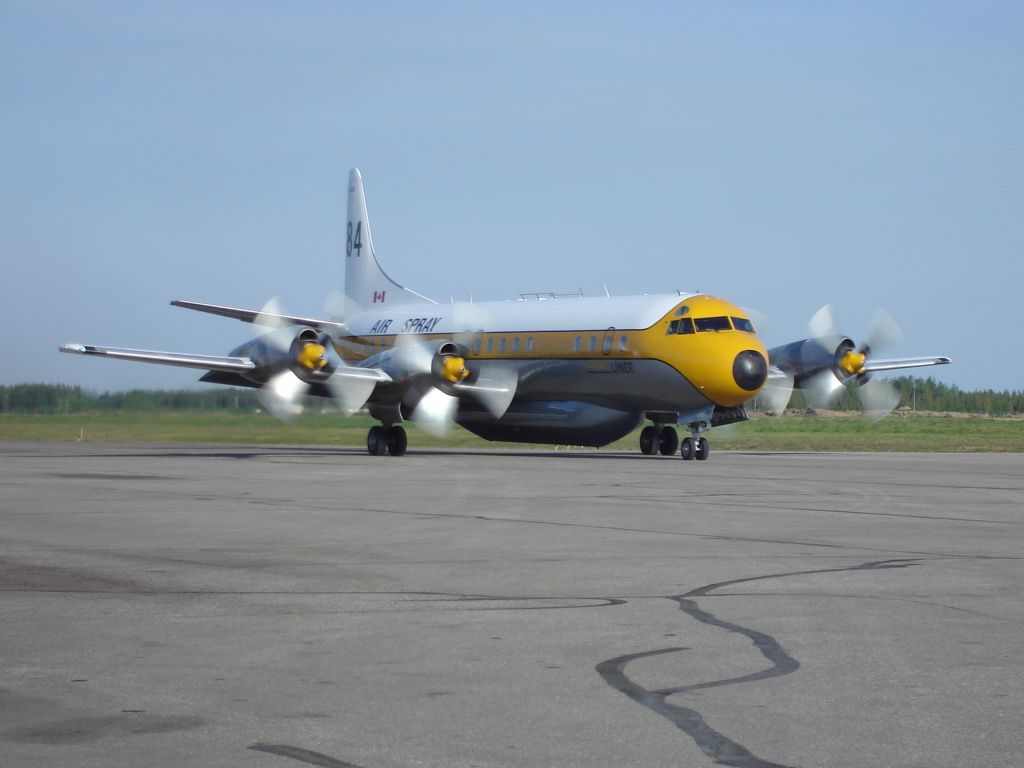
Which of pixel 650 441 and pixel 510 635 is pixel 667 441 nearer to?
pixel 650 441

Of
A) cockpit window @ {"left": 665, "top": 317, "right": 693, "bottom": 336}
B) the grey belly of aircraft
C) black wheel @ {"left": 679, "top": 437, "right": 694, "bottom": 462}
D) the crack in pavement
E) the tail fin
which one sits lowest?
the crack in pavement

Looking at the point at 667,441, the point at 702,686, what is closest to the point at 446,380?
the point at 667,441

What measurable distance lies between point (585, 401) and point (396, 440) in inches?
230

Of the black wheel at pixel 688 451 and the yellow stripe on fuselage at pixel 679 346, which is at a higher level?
the yellow stripe on fuselage at pixel 679 346

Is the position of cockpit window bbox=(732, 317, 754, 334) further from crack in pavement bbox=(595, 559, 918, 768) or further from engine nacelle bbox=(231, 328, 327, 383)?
crack in pavement bbox=(595, 559, 918, 768)

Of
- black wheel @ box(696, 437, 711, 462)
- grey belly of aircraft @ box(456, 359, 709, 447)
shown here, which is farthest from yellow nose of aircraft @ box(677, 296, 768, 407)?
black wheel @ box(696, 437, 711, 462)

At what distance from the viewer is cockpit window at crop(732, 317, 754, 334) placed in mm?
34750

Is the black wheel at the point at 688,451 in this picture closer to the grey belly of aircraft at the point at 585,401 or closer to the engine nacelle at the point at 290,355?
the grey belly of aircraft at the point at 585,401

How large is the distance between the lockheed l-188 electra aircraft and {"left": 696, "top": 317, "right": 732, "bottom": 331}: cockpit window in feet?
0.08

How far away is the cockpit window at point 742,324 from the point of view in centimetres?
3475

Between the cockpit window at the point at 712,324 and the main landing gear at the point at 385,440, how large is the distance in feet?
30.8

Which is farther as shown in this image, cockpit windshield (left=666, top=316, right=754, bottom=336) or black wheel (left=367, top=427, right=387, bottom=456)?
black wheel (left=367, top=427, right=387, bottom=456)

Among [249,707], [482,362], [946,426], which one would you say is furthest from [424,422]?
[946,426]

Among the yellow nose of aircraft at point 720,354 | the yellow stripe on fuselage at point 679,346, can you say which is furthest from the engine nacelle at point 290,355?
the yellow nose of aircraft at point 720,354
